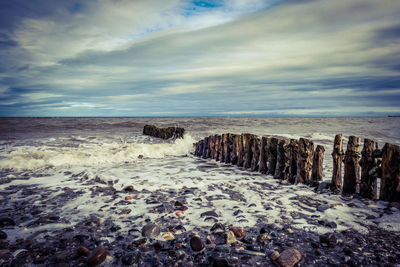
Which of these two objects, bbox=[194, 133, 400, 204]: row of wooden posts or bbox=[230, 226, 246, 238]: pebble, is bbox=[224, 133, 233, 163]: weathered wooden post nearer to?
bbox=[194, 133, 400, 204]: row of wooden posts

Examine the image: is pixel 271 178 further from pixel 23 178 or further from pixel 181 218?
pixel 23 178

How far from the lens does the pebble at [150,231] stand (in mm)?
2639

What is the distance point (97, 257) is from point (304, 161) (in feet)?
13.6

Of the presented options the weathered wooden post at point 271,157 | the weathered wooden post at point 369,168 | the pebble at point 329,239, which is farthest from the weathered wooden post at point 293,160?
the pebble at point 329,239

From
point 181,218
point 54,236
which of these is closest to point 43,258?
point 54,236

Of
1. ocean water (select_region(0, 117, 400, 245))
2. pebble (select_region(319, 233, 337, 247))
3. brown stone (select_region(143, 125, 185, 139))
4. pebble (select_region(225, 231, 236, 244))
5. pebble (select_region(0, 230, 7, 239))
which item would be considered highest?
brown stone (select_region(143, 125, 185, 139))

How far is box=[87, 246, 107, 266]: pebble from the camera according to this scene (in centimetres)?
211

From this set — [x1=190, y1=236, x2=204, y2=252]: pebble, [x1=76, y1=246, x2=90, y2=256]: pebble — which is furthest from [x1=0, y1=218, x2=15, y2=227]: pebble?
[x1=190, y1=236, x2=204, y2=252]: pebble

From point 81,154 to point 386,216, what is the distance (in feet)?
28.3

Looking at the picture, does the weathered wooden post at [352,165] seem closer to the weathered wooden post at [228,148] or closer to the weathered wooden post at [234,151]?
the weathered wooden post at [234,151]

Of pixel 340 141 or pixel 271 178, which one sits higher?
pixel 340 141

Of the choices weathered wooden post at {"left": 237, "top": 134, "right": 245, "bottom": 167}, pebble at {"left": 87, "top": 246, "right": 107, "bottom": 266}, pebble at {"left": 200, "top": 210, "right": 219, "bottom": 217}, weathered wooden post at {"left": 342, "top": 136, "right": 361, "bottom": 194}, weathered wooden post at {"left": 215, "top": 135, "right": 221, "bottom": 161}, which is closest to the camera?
pebble at {"left": 87, "top": 246, "right": 107, "bottom": 266}

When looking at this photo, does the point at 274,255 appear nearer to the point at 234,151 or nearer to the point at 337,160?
the point at 337,160

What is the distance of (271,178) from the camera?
17.4 feet
